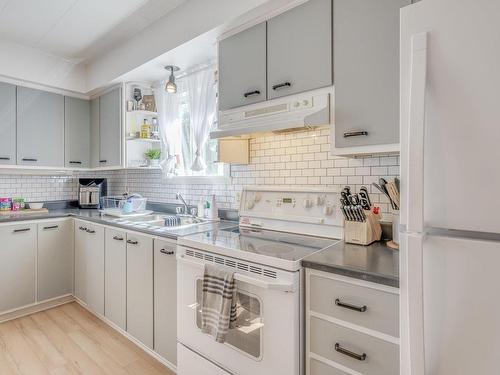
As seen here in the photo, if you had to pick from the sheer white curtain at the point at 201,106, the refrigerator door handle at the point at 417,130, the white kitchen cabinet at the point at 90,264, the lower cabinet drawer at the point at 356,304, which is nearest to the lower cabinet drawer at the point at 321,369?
the lower cabinet drawer at the point at 356,304

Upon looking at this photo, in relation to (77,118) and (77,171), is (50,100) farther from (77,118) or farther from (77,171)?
(77,171)

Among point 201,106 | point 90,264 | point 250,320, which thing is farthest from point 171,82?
point 250,320

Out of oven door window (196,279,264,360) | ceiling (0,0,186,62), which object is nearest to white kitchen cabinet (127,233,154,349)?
oven door window (196,279,264,360)

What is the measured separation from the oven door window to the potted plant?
195 cm

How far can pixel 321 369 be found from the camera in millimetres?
1246

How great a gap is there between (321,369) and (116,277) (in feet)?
5.77

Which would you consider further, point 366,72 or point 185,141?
point 185,141

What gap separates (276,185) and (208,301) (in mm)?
953

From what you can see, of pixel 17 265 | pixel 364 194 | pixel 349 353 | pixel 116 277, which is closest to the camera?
pixel 349 353

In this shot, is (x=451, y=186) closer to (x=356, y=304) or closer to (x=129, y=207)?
(x=356, y=304)

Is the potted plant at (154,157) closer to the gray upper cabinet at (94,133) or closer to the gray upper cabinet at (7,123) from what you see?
the gray upper cabinet at (94,133)

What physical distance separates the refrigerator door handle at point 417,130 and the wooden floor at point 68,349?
75.1 inches

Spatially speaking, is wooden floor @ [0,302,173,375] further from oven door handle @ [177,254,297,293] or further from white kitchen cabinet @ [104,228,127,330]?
oven door handle @ [177,254,297,293]

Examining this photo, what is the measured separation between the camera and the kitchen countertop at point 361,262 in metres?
1.10
